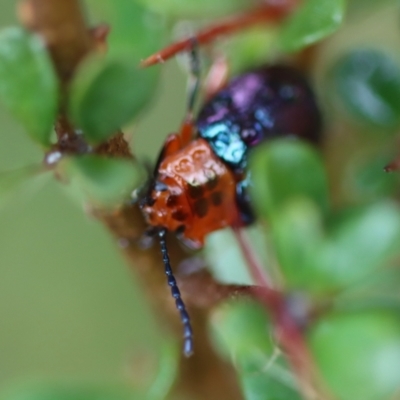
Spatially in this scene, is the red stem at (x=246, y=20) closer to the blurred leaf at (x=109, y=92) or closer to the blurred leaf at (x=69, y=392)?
the blurred leaf at (x=109, y=92)

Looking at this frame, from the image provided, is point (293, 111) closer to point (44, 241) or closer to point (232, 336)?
point (232, 336)

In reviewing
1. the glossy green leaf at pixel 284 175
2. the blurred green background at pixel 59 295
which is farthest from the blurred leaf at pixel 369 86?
the blurred green background at pixel 59 295

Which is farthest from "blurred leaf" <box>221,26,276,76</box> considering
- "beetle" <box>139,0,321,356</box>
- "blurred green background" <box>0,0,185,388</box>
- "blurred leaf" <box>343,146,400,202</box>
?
"blurred green background" <box>0,0,185,388</box>

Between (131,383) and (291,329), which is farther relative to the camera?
(131,383)

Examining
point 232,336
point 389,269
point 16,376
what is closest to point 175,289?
point 232,336

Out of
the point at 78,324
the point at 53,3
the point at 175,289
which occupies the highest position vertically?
the point at 78,324

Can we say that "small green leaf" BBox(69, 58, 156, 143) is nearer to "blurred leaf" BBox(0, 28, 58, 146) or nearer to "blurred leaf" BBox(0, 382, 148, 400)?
"blurred leaf" BBox(0, 28, 58, 146)
